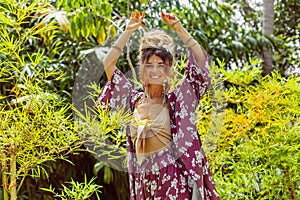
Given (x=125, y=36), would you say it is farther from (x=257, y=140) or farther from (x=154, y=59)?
(x=257, y=140)

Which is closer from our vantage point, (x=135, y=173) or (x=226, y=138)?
(x=135, y=173)

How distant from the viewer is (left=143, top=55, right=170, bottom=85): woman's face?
1531mm

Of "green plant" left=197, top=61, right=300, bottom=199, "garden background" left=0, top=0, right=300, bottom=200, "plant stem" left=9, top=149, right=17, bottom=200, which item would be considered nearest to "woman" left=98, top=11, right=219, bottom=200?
→ "garden background" left=0, top=0, right=300, bottom=200

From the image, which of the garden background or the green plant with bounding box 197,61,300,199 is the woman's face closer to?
the garden background

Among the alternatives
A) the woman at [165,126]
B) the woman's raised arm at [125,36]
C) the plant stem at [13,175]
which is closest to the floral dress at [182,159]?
the woman at [165,126]

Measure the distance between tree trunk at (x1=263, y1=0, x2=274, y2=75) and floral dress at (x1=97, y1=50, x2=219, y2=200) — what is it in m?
2.08

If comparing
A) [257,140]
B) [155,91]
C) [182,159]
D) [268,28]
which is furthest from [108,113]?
[268,28]

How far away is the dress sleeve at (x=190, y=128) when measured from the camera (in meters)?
1.53

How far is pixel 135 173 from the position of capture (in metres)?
1.62

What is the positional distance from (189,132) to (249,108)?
729mm

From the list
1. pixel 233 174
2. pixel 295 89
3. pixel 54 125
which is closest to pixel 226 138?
pixel 233 174

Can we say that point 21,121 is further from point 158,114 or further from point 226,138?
point 226,138

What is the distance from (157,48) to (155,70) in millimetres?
66

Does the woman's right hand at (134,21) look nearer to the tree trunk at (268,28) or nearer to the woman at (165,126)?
the woman at (165,126)
